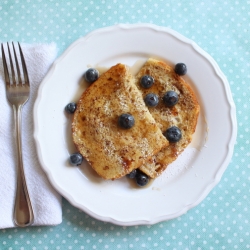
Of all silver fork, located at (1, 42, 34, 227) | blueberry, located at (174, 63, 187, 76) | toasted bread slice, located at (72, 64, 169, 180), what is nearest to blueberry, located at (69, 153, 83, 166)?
toasted bread slice, located at (72, 64, 169, 180)

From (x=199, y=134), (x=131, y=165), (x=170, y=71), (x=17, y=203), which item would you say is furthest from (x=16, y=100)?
(x=199, y=134)

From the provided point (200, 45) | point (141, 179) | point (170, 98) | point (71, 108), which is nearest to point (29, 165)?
point (71, 108)

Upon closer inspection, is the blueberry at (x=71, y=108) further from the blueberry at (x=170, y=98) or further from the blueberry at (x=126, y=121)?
the blueberry at (x=170, y=98)

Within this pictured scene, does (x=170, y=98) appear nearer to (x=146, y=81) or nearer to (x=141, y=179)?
(x=146, y=81)

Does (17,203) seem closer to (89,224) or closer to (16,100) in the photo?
(89,224)

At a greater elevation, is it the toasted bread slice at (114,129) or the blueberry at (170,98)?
the blueberry at (170,98)

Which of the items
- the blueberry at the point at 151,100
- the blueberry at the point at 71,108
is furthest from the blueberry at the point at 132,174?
the blueberry at the point at 71,108

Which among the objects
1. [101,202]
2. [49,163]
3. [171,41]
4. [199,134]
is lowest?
[101,202]
